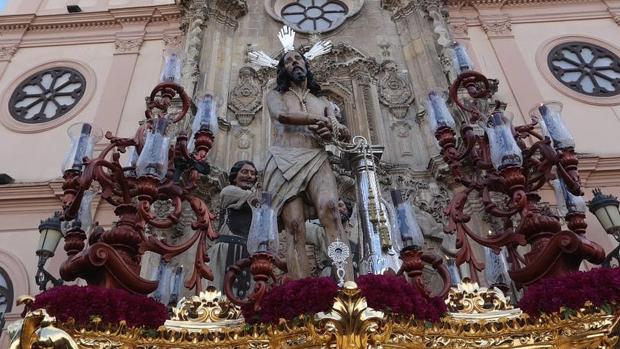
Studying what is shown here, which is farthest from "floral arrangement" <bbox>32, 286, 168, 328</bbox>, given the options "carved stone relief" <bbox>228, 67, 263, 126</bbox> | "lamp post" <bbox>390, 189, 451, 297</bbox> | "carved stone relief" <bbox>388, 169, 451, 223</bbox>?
"carved stone relief" <bbox>228, 67, 263, 126</bbox>

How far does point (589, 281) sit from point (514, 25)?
11.6 m

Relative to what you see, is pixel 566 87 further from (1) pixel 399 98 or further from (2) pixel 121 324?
(2) pixel 121 324

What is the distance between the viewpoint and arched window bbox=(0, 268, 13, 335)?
9578mm

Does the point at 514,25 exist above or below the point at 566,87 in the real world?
above

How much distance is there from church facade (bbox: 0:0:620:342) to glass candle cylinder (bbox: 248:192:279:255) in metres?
4.64

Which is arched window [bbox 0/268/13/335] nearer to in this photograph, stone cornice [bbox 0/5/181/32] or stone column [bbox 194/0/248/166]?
stone column [bbox 194/0/248/166]

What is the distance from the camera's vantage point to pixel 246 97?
12.1 m

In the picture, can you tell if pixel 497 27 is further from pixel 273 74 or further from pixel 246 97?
pixel 246 97

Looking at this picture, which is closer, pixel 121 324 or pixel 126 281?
pixel 121 324

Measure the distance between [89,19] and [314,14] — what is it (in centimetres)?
618

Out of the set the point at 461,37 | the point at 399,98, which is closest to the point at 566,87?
the point at 461,37

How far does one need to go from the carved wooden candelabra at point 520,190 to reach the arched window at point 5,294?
8051 mm

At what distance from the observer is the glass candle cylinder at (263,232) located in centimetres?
452

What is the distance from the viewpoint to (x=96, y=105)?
12.8m
